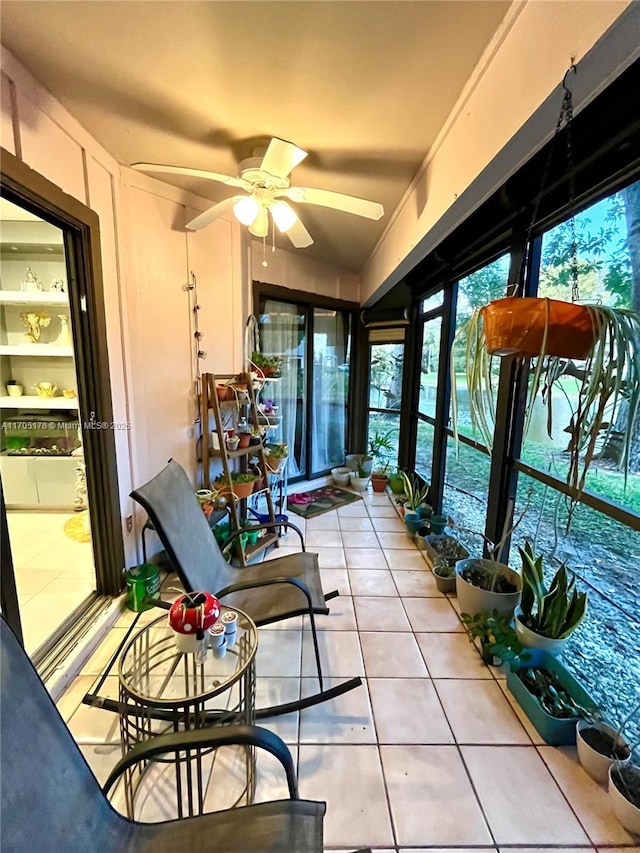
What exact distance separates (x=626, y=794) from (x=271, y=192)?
2761 millimetres

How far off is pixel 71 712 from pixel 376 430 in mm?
3830

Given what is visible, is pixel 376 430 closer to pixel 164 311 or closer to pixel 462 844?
pixel 164 311

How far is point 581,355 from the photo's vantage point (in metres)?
1.05

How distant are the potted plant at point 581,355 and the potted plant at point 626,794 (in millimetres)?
977

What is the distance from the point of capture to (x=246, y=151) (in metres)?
1.99

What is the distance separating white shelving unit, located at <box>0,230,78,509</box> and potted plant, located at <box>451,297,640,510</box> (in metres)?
3.19

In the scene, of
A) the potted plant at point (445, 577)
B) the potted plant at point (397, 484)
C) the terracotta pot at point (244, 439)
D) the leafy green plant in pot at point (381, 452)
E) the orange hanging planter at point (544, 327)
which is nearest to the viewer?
the orange hanging planter at point (544, 327)

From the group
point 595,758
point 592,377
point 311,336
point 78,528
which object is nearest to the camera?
point 592,377

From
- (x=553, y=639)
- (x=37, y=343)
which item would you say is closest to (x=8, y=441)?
(x=37, y=343)

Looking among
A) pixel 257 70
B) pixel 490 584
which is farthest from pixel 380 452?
pixel 257 70

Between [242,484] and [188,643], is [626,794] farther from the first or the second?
[242,484]

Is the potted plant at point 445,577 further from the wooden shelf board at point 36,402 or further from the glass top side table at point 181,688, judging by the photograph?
the wooden shelf board at point 36,402

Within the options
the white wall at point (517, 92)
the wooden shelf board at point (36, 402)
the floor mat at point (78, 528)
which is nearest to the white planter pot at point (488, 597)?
the white wall at point (517, 92)

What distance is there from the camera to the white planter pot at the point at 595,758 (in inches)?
52.2
